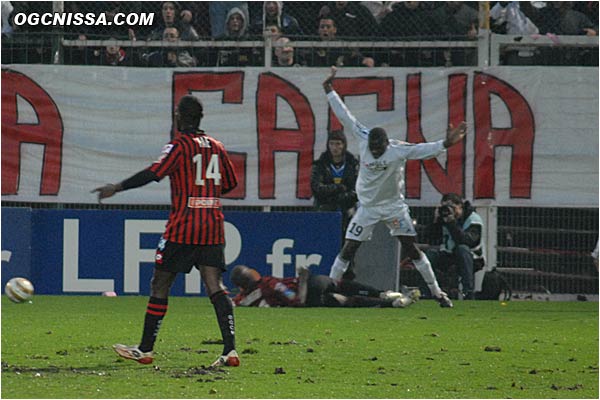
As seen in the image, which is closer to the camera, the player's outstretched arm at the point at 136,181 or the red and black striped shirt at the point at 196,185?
the player's outstretched arm at the point at 136,181

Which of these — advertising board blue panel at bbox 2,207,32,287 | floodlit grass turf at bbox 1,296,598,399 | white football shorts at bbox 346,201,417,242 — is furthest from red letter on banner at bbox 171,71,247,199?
floodlit grass turf at bbox 1,296,598,399

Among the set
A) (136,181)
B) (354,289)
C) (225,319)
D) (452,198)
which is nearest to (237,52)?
(452,198)

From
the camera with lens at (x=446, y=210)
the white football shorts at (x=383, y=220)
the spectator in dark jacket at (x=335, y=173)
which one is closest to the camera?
the white football shorts at (x=383, y=220)

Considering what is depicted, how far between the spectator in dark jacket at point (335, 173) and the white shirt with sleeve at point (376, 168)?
86 centimetres

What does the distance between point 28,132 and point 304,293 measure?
4815 millimetres

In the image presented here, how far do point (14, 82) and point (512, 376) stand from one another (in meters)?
10.4

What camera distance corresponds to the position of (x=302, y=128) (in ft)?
57.6

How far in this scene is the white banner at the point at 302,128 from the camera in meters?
17.5

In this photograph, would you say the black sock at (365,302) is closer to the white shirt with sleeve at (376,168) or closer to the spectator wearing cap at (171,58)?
the white shirt with sleeve at (376,168)

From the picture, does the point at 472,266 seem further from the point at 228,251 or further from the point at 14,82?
the point at 14,82

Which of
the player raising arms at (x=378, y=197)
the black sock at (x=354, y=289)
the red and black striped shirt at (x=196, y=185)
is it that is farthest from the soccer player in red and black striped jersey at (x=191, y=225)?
the player raising arms at (x=378, y=197)

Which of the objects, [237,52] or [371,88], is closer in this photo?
[371,88]

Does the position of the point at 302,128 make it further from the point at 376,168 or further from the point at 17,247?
the point at 17,247

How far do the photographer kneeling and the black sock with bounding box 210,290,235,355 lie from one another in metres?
7.56
